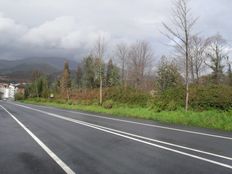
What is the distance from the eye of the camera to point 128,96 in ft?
141

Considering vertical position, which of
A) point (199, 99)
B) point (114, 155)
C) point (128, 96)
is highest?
point (128, 96)

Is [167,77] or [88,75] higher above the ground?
[88,75]

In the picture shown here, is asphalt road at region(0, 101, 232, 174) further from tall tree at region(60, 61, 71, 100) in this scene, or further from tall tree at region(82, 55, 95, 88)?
tall tree at region(60, 61, 71, 100)

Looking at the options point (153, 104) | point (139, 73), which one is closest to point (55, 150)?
point (153, 104)

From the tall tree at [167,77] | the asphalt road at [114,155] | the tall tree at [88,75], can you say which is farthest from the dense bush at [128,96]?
the tall tree at [88,75]

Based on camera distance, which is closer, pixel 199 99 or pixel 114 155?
pixel 114 155

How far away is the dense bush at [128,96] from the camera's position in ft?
129

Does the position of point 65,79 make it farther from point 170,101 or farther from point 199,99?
point 199,99

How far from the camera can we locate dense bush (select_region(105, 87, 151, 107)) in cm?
3933

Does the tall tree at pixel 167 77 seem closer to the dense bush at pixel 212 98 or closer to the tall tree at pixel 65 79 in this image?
the dense bush at pixel 212 98

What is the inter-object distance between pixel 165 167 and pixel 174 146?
3.41 meters

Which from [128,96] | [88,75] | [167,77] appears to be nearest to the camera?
[128,96]

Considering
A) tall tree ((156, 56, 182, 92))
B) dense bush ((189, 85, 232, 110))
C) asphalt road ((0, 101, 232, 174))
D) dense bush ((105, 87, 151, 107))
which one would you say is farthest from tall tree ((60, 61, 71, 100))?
asphalt road ((0, 101, 232, 174))

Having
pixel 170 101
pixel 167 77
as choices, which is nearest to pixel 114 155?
pixel 170 101
